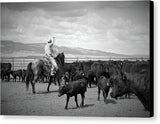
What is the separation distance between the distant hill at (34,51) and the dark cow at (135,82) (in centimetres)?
29

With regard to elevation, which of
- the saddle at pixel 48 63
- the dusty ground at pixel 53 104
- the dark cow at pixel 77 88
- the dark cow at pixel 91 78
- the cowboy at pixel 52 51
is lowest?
the dusty ground at pixel 53 104

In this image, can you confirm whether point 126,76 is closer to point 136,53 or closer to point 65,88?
point 136,53

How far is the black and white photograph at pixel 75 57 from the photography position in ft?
17.8

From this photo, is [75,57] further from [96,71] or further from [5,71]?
[5,71]

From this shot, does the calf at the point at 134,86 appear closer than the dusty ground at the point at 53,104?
Yes

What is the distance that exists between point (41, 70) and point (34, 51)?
292mm

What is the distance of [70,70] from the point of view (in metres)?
5.63

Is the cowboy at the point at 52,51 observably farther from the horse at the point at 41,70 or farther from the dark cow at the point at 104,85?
the dark cow at the point at 104,85

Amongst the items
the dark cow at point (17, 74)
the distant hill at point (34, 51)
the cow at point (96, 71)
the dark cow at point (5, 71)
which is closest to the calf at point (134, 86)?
the cow at point (96, 71)

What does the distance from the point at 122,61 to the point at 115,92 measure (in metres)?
0.46

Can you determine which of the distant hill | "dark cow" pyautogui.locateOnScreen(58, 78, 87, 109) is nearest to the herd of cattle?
"dark cow" pyautogui.locateOnScreen(58, 78, 87, 109)

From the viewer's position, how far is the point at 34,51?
5652 mm

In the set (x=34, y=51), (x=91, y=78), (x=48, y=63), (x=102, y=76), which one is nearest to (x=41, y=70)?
(x=48, y=63)

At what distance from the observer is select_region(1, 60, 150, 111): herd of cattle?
5281 mm
